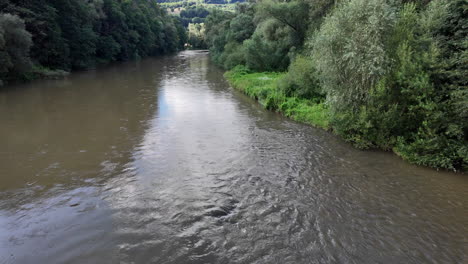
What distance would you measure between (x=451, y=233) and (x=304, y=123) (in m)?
11.6

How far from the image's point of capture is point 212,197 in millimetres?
11227

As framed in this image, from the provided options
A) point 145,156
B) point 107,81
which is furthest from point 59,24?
point 145,156

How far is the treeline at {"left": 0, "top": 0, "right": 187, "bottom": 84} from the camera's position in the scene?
3062 cm

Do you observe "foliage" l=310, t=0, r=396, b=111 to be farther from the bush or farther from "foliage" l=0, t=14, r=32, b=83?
"foliage" l=0, t=14, r=32, b=83

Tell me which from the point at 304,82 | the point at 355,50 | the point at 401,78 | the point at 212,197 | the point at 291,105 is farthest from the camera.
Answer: the point at 304,82

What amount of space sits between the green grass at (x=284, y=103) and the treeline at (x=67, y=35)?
21.7 m

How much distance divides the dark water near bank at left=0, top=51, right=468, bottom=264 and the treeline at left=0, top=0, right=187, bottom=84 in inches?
569

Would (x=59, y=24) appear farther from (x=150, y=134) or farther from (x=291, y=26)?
(x=150, y=134)

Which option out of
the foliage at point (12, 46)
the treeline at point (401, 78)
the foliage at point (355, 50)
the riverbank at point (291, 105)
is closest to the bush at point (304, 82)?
the riverbank at point (291, 105)

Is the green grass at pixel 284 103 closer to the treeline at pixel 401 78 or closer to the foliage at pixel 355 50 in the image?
the treeline at pixel 401 78

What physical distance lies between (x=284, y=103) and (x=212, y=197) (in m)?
13.3

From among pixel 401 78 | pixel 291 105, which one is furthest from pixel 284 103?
pixel 401 78

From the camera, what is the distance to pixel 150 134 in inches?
709

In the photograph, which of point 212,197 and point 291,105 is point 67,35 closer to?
point 291,105
